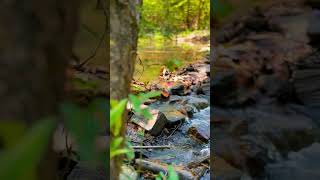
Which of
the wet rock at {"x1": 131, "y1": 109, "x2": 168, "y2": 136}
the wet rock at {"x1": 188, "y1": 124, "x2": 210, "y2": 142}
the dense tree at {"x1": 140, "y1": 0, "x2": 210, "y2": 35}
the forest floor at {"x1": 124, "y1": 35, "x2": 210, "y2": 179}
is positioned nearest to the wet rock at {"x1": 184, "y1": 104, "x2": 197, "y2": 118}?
the forest floor at {"x1": 124, "y1": 35, "x2": 210, "y2": 179}

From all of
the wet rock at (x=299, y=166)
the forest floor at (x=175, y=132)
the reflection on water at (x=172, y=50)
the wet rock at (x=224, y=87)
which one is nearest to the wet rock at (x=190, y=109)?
the forest floor at (x=175, y=132)

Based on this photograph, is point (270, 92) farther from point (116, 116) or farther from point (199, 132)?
point (199, 132)

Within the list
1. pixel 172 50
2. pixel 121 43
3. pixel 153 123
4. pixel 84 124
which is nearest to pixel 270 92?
pixel 121 43

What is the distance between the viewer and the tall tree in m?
0.67

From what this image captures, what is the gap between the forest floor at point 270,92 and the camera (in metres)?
1.21

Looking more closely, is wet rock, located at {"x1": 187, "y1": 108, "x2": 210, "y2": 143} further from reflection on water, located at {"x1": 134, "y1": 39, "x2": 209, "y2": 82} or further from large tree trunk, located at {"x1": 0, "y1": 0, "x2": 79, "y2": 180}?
large tree trunk, located at {"x1": 0, "y1": 0, "x2": 79, "y2": 180}

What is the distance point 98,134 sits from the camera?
1.94ft

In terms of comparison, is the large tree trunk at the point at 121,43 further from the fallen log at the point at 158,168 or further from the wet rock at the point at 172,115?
the wet rock at the point at 172,115

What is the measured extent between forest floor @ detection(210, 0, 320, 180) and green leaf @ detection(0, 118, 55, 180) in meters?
0.76

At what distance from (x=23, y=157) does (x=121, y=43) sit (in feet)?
0.85

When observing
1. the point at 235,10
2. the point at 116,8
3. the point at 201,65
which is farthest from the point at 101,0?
the point at 201,65

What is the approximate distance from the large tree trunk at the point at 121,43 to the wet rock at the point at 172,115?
7.86 ft

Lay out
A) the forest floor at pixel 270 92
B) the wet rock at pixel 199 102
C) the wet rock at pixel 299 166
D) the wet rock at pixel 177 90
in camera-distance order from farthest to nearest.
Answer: the wet rock at pixel 177 90 < the wet rock at pixel 199 102 < the wet rock at pixel 299 166 < the forest floor at pixel 270 92

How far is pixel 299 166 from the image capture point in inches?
52.6
